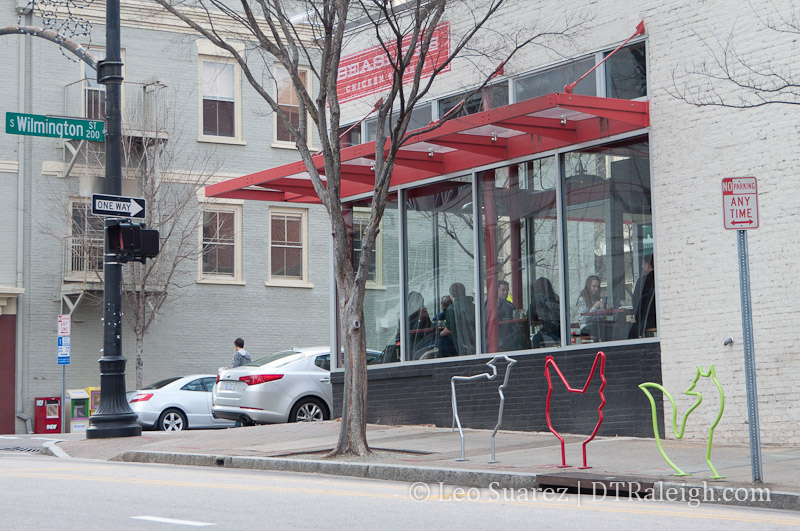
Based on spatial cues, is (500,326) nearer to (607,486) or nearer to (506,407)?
(506,407)

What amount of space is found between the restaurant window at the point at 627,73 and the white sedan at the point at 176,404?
12.2m

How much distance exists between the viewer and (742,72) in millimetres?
13289

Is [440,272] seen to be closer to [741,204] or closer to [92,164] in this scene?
[741,204]

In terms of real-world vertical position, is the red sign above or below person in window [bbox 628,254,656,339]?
above

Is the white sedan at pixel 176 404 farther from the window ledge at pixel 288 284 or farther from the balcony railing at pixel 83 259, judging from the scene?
the window ledge at pixel 288 284

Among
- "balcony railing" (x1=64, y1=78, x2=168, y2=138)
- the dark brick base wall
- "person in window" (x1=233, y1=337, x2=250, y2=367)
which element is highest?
"balcony railing" (x1=64, y1=78, x2=168, y2=138)

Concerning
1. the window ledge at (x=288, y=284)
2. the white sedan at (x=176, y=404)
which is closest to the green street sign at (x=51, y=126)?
the white sedan at (x=176, y=404)

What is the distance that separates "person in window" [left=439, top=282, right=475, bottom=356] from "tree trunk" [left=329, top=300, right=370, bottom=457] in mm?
3555

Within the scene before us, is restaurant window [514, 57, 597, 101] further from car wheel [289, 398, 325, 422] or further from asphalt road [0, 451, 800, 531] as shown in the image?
asphalt road [0, 451, 800, 531]

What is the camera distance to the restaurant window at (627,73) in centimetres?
1452

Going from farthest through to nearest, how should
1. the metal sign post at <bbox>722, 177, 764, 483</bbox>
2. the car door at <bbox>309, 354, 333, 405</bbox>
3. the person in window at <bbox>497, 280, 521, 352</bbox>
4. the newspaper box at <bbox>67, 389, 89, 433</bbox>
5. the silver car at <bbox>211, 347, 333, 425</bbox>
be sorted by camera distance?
the newspaper box at <bbox>67, 389, 89, 433</bbox> < the car door at <bbox>309, 354, 333, 405</bbox> < the silver car at <bbox>211, 347, 333, 425</bbox> < the person in window at <bbox>497, 280, 521, 352</bbox> < the metal sign post at <bbox>722, 177, 764, 483</bbox>

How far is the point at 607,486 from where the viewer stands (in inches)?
388

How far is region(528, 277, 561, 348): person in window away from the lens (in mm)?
15117

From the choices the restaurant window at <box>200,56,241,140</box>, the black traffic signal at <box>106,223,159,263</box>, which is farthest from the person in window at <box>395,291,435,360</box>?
the restaurant window at <box>200,56,241,140</box>
